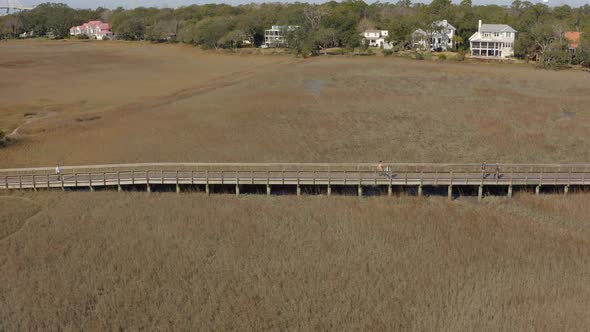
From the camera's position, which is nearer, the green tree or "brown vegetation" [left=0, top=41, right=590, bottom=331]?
"brown vegetation" [left=0, top=41, right=590, bottom=331]

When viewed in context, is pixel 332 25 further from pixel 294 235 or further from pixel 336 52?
pixel 294 235

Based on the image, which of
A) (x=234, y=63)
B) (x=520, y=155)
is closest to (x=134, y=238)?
(x=520, y=155)

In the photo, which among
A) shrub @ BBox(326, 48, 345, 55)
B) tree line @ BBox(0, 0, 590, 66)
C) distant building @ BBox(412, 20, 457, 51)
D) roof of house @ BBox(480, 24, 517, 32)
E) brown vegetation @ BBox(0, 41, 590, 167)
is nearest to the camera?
brown vegetation @ BBox(0, 41, 590, 167)

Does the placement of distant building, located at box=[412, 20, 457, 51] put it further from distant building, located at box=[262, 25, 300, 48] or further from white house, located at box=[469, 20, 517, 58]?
distant building, located at box=[262, 25, 300, 48]

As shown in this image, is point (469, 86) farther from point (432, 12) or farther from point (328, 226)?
point (432, 12)

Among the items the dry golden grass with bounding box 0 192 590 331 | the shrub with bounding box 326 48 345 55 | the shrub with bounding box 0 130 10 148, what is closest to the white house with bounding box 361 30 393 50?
the shrub with bounding box 326 48 345 55

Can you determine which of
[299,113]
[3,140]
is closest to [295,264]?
[299,113]
